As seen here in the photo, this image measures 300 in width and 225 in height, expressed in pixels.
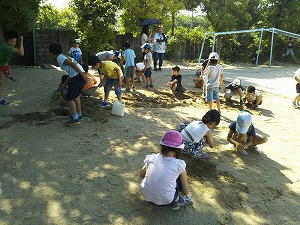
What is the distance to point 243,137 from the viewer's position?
4.45 m

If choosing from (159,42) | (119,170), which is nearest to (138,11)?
(159,42)

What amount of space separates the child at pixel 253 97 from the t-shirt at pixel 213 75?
1.35 m

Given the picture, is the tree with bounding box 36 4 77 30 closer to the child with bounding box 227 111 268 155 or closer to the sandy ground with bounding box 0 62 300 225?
the sandy ground with bounding box 0 62 300 225

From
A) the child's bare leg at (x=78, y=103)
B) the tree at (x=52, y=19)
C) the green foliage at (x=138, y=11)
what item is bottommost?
the child's bare leg at (x=78, y=103)

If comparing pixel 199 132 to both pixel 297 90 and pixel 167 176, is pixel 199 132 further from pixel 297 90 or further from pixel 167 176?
pixel 297 90

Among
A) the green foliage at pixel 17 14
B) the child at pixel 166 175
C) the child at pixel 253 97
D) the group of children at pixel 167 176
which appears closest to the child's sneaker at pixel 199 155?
the group of children at pixel 167 176

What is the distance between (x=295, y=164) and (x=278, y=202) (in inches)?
51.5

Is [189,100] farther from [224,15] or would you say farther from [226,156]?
[224,15]

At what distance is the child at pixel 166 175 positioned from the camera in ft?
9.25

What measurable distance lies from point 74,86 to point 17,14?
6.01 metres

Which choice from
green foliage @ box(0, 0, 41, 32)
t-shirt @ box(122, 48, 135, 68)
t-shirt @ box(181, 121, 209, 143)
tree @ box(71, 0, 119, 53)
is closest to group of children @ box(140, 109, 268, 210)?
t-shirt @ box(181, 121, 209, 143)

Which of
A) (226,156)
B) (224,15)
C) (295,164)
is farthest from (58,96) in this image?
(224,15)

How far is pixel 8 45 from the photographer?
605 centimetres

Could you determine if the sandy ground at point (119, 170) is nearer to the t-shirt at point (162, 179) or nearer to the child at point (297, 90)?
the t-shirt at point (162, 179)
